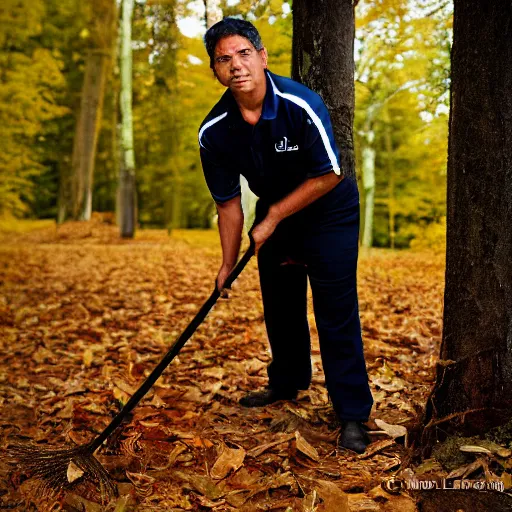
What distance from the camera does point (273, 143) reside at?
245 centimetres

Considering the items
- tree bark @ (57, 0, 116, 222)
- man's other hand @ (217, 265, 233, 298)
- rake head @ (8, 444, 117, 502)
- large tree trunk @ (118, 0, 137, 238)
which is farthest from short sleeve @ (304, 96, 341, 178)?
tree bark @ (57, 0, 116, 222)

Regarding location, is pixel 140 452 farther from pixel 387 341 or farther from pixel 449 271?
pixel 387 341

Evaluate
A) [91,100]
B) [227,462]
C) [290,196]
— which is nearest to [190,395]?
[227,462]

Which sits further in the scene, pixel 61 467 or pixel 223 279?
pixel 223 279

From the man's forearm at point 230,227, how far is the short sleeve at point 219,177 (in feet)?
0.16

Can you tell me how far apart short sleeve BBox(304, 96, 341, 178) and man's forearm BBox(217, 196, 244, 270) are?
0.55m

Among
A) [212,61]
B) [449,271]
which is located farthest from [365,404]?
[212,61]

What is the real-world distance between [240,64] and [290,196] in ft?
2.01

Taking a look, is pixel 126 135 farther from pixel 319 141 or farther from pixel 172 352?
pixel 319 141

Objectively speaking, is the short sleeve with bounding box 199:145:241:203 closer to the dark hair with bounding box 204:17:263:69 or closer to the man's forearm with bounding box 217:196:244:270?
the man's forearm with bounding box 217:196:244:270

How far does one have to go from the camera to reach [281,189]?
8.77 feet

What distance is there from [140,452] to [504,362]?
1.74 m

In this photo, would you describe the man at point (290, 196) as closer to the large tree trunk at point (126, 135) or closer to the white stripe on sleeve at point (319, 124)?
the white stripe on sleeve at point (319, 124)

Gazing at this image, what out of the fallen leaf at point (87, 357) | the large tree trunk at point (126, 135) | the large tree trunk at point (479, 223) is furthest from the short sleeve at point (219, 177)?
the large tree trunk at point (126, 135)
